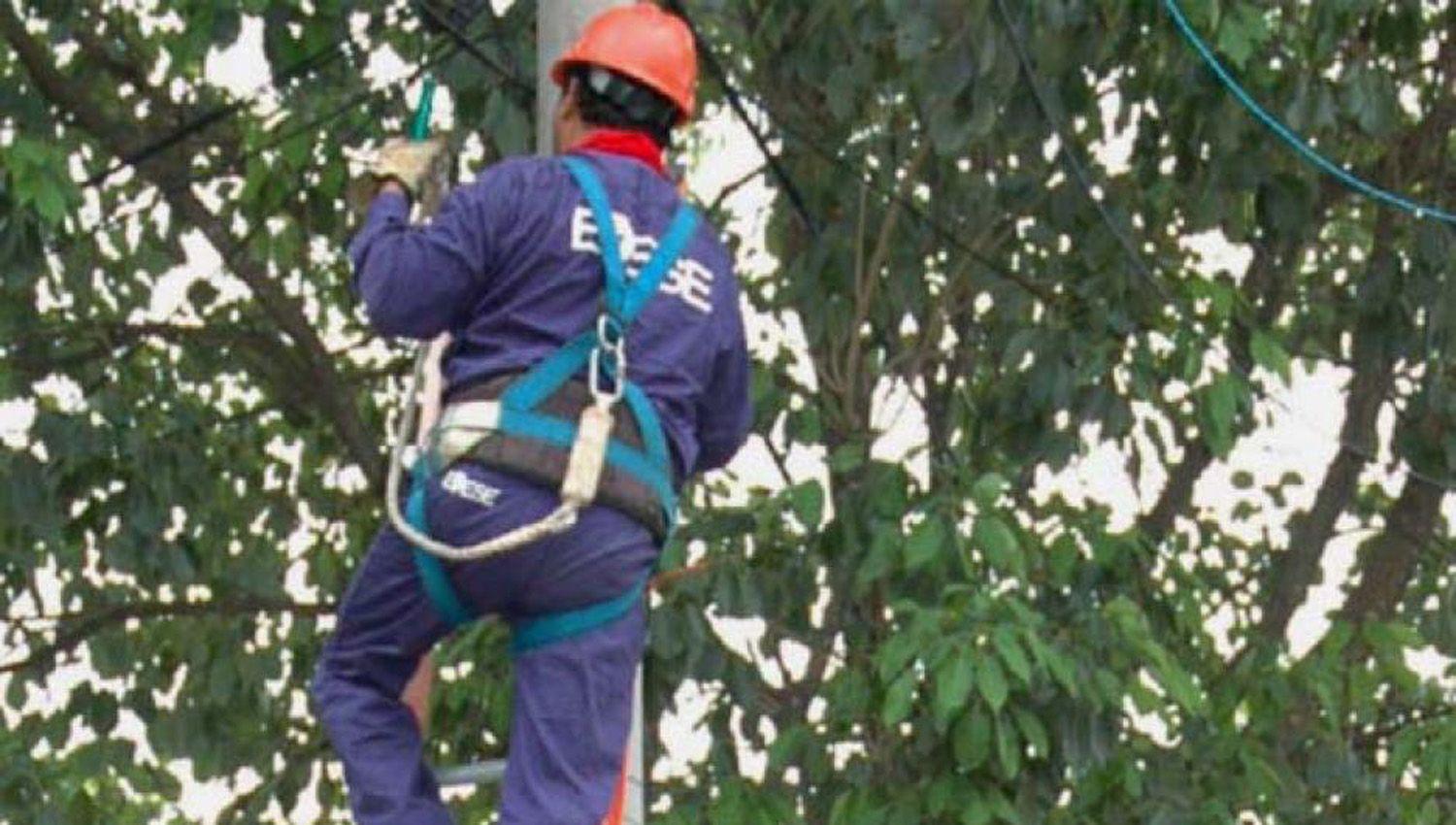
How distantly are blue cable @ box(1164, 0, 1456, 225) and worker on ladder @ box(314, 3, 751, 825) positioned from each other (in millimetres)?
3733

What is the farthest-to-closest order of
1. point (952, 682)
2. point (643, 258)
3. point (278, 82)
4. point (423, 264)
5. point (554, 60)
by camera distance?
Result: 1. point (278, 82)
2. point (952, 682)
3. point (554, 60)
4. point (643, 258)
5. point (423, 264)

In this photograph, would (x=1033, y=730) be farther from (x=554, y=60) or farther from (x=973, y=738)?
(x=554, y=60)

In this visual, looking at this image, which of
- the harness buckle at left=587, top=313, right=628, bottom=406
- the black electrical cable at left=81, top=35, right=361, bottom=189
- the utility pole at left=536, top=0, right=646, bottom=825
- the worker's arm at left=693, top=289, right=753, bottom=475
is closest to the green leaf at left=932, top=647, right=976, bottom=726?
the black electrical cable at left=81, top=35, right=361, bottom=189

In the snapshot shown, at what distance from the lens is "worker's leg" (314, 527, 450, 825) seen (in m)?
5.47

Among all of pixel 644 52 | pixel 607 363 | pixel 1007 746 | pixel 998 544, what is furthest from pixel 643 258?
pixel 998 544

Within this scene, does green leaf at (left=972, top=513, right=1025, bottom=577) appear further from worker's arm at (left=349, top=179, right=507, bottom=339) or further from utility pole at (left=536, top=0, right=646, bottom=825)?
worker's arm at (left=349, top=179, right=507, bottom=339)

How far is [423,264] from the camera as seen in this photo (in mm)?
5289

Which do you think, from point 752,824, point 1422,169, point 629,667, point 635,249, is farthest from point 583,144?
point 1422,169

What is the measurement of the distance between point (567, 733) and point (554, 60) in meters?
1.15

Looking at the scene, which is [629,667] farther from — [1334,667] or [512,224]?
[1334,667]

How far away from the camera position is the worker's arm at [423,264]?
528 cm

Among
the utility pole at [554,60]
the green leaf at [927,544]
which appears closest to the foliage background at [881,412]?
the green leaf at [927,544]

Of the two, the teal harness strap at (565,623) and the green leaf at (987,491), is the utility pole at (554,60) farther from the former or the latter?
the green leaf at (987,491)

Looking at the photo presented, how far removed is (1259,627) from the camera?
39.4 feet
